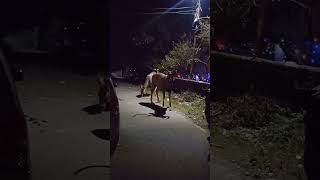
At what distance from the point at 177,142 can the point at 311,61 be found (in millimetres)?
1747

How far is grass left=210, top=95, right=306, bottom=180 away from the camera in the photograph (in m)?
5.49

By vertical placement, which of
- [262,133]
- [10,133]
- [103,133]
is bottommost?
[262,133]

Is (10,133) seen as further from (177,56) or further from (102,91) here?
(177,56)

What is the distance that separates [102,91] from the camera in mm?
4523

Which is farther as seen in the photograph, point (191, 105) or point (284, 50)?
point (284, 50)

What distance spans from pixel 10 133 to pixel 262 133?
122 inches

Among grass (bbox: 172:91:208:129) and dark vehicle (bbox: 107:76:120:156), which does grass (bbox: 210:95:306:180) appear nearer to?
grass (bbox: 172:91:208:129)

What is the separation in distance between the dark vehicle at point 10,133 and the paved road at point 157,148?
3.19ft

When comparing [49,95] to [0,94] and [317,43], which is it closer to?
[0,94]

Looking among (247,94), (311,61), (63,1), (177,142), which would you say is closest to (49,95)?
(63,1)

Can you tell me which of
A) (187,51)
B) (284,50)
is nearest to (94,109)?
(187,51)

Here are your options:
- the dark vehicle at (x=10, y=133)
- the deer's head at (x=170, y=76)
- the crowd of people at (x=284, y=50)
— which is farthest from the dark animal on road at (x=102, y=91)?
the crowd of people at (x=284, y=50)

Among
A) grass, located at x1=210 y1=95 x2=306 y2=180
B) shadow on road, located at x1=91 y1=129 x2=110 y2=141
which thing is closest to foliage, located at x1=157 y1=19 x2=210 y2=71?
shadow on road, located at x1=91 y1=129 x2=110 y2=141

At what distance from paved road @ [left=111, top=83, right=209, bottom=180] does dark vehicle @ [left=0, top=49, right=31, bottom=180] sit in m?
0.97
